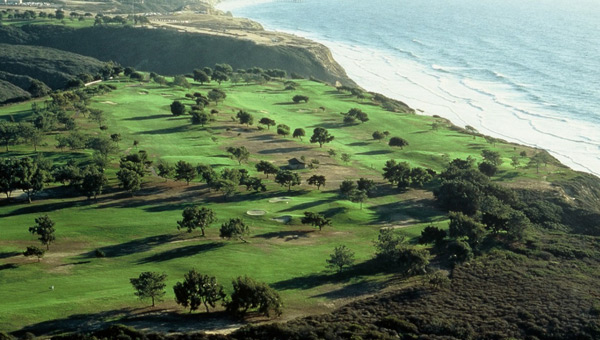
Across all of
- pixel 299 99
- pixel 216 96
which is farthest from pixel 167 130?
pixel 299 99

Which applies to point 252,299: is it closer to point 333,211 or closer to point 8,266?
point 8,266

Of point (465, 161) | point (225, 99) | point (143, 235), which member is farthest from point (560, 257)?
point (225, 99)

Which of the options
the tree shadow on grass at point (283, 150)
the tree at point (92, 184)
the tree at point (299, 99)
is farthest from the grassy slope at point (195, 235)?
the tree at point (299, 99)

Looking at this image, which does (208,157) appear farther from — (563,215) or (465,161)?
(563,215)

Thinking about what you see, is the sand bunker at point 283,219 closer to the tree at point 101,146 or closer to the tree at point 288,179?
the tree at point 288,179

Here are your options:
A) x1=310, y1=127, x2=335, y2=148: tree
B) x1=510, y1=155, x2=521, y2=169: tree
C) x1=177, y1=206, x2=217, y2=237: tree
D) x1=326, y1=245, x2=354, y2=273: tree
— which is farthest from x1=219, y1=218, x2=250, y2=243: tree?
x1=510, y1=155, x2=521, y2=169: tree

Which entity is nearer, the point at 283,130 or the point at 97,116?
the point at 97,116

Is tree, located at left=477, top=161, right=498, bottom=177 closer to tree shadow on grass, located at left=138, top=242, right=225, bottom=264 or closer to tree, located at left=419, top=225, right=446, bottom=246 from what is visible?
tree, located at left=419, top=225, right=446, bottom=246
